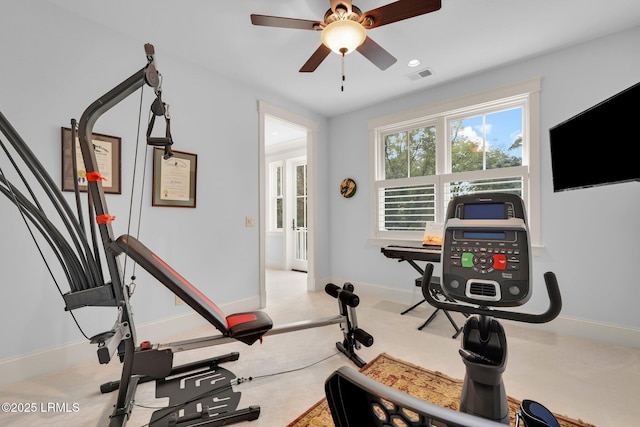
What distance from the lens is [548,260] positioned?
271cm

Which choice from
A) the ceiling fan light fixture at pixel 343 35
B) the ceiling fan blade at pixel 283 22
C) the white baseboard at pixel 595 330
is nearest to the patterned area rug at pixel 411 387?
the white baseboard at pixel 595 330

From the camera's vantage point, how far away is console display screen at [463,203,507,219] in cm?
94

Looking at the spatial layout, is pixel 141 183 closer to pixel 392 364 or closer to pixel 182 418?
pixel 182 418

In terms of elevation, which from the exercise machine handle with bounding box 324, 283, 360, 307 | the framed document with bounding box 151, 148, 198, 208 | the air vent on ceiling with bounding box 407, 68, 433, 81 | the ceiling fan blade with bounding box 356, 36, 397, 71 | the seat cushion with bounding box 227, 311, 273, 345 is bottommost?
the seat cushion with bounding box 227, 311, 273, 345

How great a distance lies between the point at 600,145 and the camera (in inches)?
72.5

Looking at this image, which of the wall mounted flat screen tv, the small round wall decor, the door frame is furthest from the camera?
the small round wall decor

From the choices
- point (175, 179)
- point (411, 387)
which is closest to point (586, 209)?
point (411, 387)

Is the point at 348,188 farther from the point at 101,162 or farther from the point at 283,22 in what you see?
the point at 101,162

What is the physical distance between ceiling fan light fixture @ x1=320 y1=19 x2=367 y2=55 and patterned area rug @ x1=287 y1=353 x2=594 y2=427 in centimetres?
229

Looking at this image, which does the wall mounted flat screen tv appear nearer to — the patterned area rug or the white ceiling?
the white ceiling

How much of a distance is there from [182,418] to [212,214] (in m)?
1.90

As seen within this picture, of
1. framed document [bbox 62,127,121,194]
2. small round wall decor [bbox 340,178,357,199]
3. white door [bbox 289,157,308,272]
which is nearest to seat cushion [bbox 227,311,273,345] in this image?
framed document [bbox 62,127,121,194]

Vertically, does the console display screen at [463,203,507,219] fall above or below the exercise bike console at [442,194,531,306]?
above

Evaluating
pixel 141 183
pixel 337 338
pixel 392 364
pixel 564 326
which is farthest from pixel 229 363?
pixel 564 326
